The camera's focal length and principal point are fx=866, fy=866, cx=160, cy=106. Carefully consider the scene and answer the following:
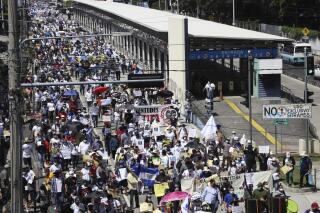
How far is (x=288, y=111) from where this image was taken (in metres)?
29.3

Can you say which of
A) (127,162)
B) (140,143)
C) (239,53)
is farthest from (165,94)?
(127,162)

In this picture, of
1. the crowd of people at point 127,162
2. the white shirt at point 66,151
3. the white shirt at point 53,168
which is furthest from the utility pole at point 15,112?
the white shirt at point 66,151

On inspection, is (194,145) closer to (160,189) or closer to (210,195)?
(160,189)

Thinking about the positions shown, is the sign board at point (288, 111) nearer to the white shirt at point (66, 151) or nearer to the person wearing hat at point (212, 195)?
the white shirt at point (66, 151)

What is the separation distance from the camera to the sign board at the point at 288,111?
95.9ft

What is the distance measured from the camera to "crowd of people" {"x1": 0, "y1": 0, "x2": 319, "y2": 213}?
2144cm

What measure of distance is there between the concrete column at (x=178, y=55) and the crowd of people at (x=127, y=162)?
306 cm

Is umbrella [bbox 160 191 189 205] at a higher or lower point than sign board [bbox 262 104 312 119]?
lower

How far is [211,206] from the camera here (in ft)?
69.2

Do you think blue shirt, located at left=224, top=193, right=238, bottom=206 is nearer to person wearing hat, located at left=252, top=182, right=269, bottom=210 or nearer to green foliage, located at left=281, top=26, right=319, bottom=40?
person wearing hat, located at left=252, top=182, right=269, bottom=210

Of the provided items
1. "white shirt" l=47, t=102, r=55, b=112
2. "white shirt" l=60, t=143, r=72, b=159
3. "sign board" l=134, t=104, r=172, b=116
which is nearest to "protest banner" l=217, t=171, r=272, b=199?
"white shirt" l=60, t=143, r=72, b=159

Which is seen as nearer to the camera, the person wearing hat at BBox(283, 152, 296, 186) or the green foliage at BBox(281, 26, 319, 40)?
the person wearing hat at BBox(283, 152, 296, 186)

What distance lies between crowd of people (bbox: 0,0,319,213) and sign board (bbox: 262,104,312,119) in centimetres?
133

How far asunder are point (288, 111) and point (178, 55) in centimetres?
1577
